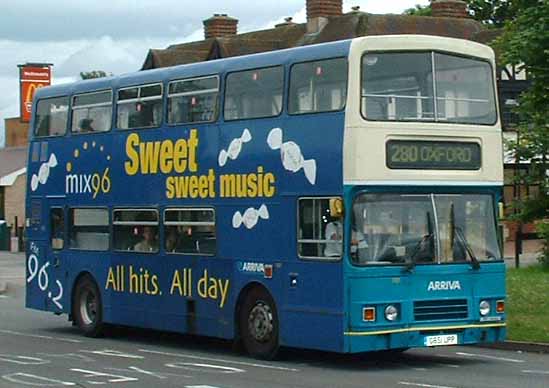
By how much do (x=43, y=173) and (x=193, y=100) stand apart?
4786mm

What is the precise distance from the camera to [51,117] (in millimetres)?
24328

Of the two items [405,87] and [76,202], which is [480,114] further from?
[76,202]

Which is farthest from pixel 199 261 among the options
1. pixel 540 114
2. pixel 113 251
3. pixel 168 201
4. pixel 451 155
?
pixel 540 114

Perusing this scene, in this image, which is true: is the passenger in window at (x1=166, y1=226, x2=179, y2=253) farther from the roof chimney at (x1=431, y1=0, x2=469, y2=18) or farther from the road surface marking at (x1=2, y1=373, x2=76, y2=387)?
the roof chimney at (x1=431, y1=0, x2=469, y2=18)

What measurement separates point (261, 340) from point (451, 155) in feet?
11.9

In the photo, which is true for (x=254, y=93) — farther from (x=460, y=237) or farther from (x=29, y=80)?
(x=29, y=80)

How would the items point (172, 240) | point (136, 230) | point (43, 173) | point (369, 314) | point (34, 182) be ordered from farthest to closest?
1. point (34, 182)
2. point (43, 173)
3. point (136, 230)
4. point (172, 240)
5. point (369, 314)

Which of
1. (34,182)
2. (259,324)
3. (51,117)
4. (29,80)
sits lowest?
(259,324)

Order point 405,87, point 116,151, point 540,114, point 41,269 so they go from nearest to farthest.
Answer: point 405,87
point 116,151
point 41,269
point 540,114

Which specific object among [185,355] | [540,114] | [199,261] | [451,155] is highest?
[540,114]

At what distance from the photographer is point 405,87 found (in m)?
17.9

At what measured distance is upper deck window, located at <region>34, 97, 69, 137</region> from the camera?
23953 millimetres

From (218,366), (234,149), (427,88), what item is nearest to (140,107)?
(234,149)

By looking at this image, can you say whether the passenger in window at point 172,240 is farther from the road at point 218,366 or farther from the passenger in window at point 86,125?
the passenger in window at point 86,125
